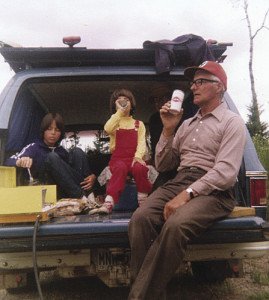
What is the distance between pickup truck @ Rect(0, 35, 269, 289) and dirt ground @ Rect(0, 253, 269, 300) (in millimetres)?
167

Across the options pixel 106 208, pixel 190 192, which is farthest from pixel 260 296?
pixel 106 208

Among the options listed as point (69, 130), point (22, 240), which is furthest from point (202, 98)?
point (69, 130)

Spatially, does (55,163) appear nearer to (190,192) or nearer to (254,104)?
(190,192)

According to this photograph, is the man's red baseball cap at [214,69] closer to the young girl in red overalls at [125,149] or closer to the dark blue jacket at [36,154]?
the young girl in red overalls at [125,149]

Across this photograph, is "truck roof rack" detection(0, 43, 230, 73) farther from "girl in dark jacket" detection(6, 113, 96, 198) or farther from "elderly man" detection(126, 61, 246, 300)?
"girl in dark jacket" detection(6, 113, 96, 198)

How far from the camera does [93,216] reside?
363 cm

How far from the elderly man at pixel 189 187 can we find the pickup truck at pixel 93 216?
0.16 meters

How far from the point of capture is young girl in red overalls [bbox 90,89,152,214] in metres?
4.18

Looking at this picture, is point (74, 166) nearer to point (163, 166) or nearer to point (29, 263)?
point (163, 166)

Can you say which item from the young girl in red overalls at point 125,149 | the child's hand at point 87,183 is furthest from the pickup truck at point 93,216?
the child's hand at point 87,183

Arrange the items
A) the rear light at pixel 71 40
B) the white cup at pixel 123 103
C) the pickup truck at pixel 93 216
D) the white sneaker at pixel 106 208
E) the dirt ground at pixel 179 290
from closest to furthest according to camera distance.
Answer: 1. the pickup truck at pixel 93 216
2. the white sneaker at pixel 106 208
3. the rear light at pixel 71 40
4. the dirt ground at pixel 179 290
5. the white cup at pixel 123 103

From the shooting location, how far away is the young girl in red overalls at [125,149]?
4.18 meters

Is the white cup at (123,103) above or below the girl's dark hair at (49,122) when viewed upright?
above

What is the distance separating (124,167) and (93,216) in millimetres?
735
